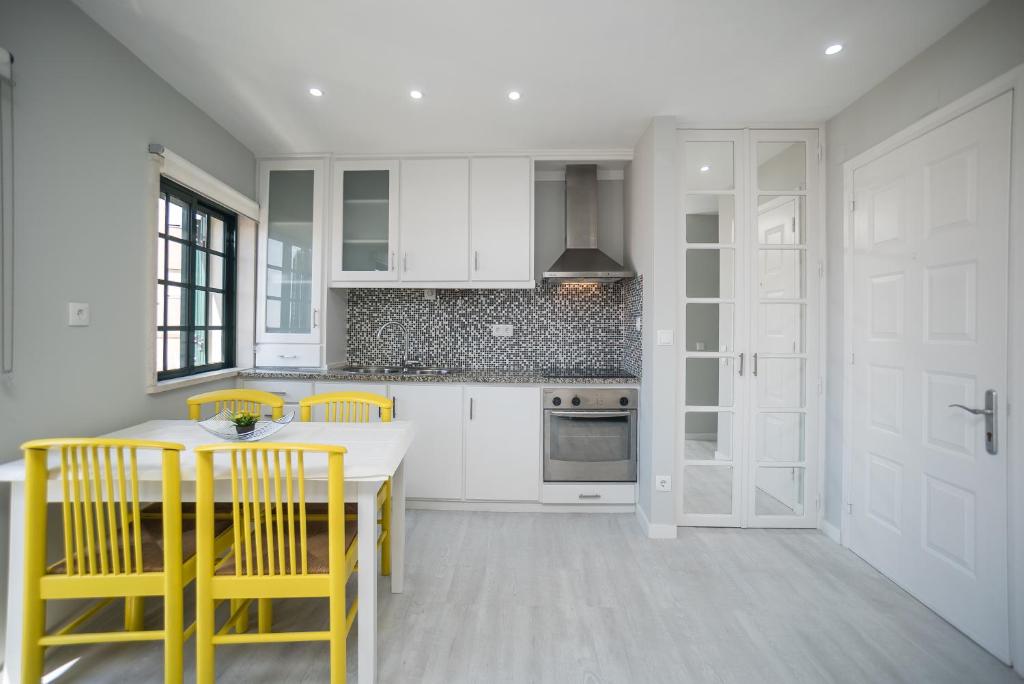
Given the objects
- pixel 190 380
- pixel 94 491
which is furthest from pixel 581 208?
pixel 94 491

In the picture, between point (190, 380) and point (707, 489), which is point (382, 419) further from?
point (707, 489)

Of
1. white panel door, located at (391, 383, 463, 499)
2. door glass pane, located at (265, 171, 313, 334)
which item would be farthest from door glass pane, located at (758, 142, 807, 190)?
door glass pane, located at (265, 171, 313, 334)

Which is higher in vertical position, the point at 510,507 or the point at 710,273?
the point at 710,273

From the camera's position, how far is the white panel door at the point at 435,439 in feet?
10.3

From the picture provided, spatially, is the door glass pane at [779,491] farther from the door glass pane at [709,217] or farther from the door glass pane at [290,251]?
the door glass pane at [290,251]

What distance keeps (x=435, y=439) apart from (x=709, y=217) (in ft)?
7.53

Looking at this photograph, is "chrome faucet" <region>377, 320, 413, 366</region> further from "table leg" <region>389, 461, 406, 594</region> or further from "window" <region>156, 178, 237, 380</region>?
"table leg" <region>389, 461, 406, 594</region>

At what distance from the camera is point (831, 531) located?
2.76m

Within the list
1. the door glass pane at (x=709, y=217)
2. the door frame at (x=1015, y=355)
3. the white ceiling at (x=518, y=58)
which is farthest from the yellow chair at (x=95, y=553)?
the door frame at (x=1015, y=355)

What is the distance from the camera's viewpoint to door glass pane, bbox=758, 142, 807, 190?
286cm

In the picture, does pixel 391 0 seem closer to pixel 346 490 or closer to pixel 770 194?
pixel 346 490

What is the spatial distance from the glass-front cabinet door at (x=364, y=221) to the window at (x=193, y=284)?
0.74 metres

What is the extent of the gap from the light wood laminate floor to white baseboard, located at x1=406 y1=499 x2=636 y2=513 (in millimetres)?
398

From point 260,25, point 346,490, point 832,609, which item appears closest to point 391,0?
point 260,25
